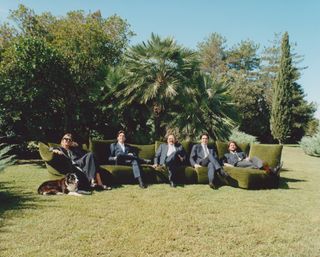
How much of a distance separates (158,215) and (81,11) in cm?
1932

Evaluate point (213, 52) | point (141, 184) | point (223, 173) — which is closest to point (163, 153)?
point (141, 184)

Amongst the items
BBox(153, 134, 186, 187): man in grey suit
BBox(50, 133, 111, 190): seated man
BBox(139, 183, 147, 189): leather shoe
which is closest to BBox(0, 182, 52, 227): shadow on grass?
BBox(50, 133, 111, 190): seated man

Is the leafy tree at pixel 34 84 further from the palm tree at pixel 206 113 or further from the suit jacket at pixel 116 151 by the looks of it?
the palm tree at pixel 206 113

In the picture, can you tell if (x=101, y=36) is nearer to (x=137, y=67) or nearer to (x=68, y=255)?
(x=137, y=67)

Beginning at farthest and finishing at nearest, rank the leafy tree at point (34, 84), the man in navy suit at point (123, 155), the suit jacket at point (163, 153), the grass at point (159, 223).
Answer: the leafy tree at point (34, 84) < the suit jacket at point (163, 153) < the man in navy suit at point (123, 155) < the grass at point (159, 223)

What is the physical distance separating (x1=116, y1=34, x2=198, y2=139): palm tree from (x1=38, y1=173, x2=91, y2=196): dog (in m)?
5.75

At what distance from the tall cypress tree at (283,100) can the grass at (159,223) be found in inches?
924

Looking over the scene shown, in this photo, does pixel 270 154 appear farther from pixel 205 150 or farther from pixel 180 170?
pixel 180 170

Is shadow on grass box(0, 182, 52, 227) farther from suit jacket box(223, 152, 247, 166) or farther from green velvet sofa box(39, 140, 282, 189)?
suit jacket box(223, 152, 247, 166)

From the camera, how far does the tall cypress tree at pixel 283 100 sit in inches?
1179

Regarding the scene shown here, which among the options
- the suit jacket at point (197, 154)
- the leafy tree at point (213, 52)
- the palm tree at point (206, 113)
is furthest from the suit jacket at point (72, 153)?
the leafy tree at point (213, 52)

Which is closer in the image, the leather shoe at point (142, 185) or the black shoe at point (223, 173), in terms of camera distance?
the leather shoe at point (142, 185)

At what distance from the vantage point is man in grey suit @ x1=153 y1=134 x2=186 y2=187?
8.56 m

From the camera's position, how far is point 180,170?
876 cm
